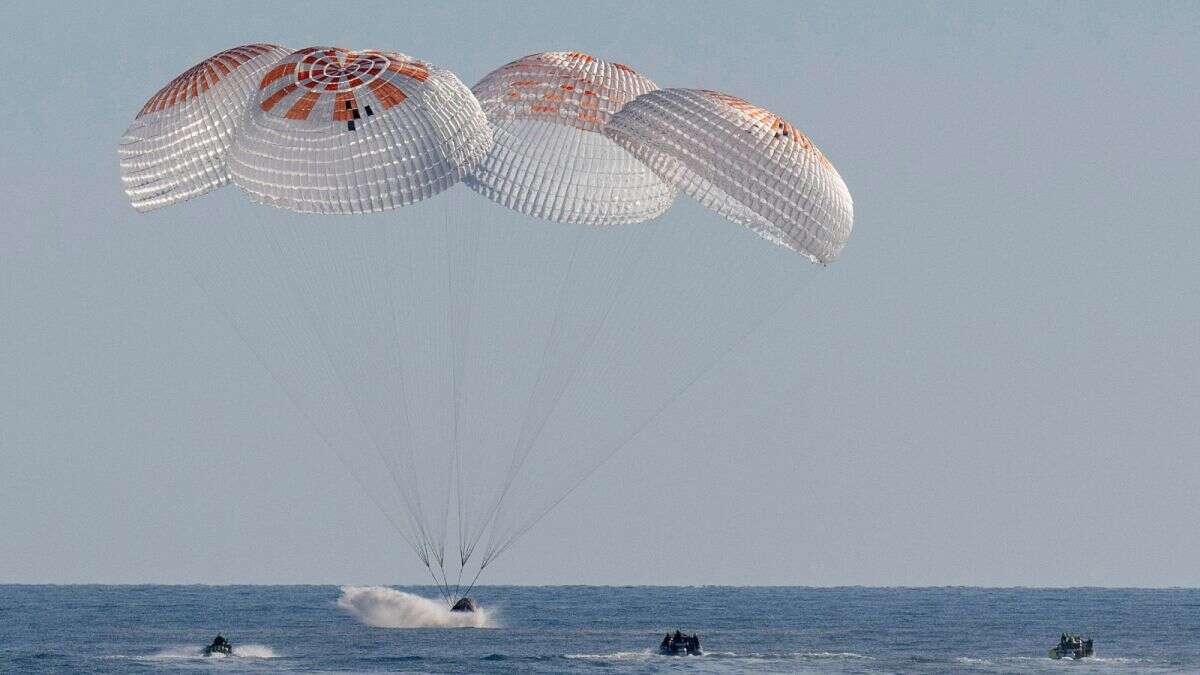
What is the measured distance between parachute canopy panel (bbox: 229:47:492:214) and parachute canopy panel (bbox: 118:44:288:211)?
3.98 ft

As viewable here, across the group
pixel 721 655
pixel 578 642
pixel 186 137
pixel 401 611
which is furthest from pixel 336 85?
pixel 401 611

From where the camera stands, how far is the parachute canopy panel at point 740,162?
31188 mm

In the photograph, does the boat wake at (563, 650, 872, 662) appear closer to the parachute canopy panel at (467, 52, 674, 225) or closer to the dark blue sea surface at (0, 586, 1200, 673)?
the dark blue sea surface at (0, 586, 1200, 673)

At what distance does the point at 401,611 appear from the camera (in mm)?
60312

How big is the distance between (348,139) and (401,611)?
3155cm

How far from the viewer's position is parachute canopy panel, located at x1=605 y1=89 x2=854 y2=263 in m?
31.2

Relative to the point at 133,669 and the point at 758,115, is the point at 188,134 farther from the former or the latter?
the point at 133,669

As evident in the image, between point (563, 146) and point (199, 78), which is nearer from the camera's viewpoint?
point (199, 78)

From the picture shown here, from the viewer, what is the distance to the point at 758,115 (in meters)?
32.2

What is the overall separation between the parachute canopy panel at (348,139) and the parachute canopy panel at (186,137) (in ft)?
3.98

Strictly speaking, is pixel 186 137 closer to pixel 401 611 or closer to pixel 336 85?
pixel 336 85

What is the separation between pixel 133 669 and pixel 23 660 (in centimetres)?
677

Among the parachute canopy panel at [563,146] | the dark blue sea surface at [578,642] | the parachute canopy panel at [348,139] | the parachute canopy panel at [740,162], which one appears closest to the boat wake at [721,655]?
the dark blue sea surface at [578,642]

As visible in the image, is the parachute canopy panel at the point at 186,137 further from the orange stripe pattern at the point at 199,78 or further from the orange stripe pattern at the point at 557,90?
the orange stripe pattern at the point at 557,90
